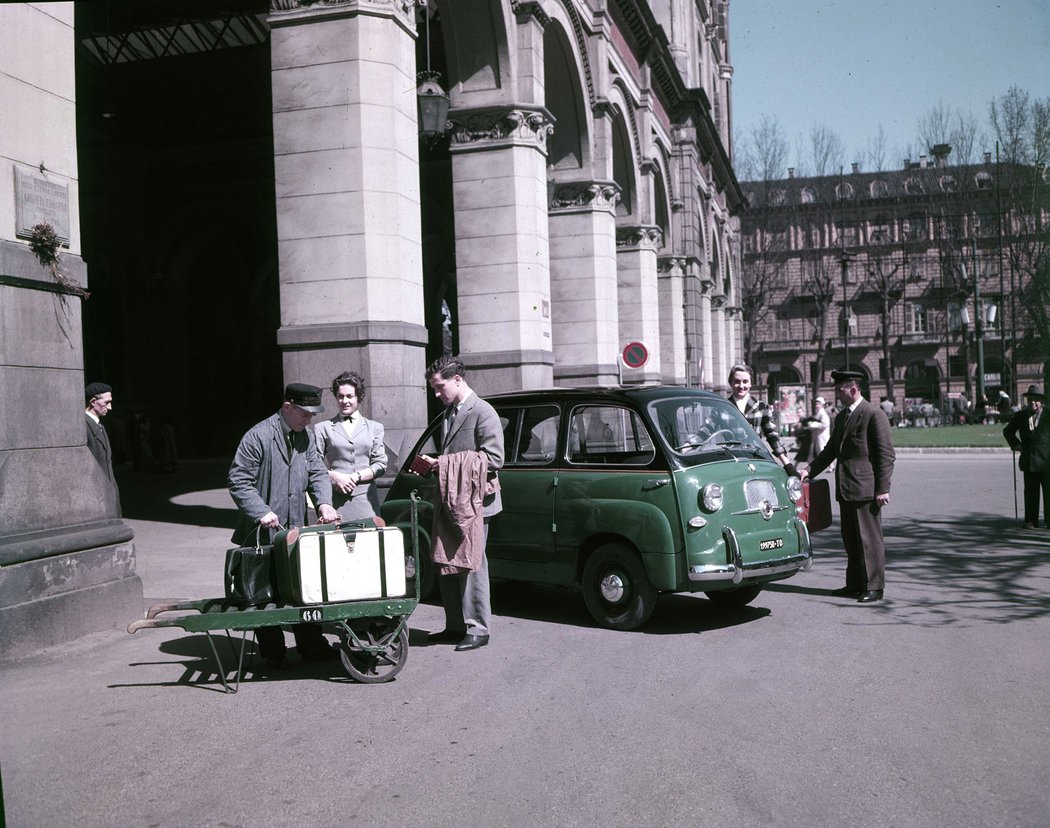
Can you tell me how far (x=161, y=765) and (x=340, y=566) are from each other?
1.64m

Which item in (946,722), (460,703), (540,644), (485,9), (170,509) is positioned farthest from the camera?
(170,509)

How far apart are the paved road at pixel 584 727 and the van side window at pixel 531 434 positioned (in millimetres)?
1247

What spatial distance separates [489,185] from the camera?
16.9 metres

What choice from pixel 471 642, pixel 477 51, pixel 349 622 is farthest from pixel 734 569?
pixel 477 51

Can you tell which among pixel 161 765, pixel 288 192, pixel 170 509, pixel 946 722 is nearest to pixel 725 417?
pixel 946 722

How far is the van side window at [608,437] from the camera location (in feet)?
26.1

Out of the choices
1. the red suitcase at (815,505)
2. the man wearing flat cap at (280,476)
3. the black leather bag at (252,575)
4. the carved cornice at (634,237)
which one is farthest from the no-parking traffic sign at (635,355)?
the black leather bag at (252,575)

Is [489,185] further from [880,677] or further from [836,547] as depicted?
[880,677]

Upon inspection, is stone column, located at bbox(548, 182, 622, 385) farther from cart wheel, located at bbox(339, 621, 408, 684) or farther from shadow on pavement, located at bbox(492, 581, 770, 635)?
cart wheel, located at bbox(339, 621, 408, 684)

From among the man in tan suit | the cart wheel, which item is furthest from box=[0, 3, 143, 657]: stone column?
the man in tan suit

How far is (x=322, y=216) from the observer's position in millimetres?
12250

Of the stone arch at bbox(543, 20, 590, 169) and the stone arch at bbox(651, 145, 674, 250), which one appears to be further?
the stone arch at bbox(651, 145, 674, 250)

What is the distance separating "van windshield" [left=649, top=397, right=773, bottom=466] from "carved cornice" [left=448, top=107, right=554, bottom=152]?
920 cm

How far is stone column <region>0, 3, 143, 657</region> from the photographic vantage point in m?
7.26
